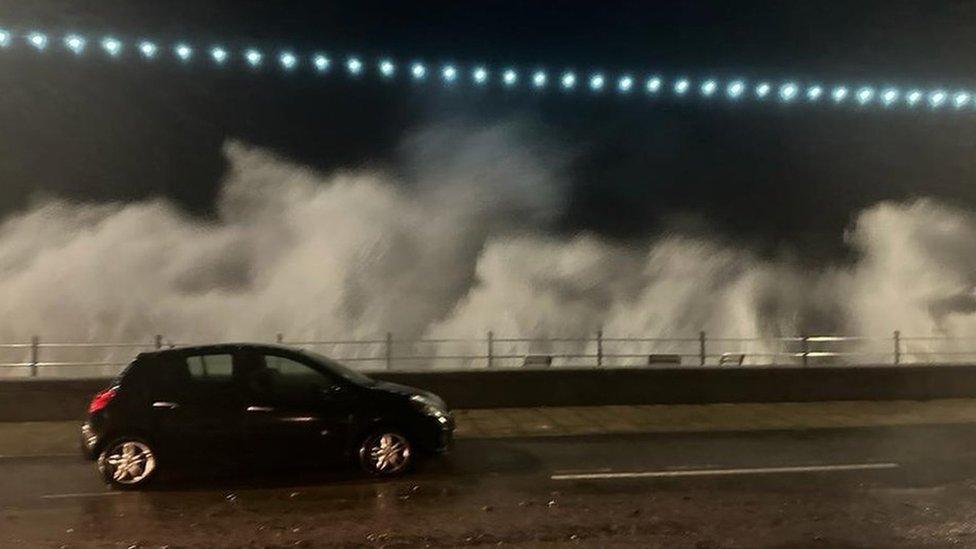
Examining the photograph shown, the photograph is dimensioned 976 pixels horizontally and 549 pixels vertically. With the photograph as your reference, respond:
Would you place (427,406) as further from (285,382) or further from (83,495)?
(83,495)

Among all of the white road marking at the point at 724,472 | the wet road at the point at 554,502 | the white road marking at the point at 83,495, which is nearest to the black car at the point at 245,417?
the white road marking at the point at 83,495

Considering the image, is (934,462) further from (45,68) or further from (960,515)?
(45,68)

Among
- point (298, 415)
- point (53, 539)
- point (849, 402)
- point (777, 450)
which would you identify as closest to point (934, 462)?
point (777, 450)

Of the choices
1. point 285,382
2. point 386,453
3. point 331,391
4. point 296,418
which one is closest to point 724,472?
point 386,453

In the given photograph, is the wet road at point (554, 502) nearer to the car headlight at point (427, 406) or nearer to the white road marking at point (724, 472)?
the white road marking at point (724, 472)

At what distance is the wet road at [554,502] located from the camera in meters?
6.51

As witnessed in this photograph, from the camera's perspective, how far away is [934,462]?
30.6 ft

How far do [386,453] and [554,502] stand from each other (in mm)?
1991

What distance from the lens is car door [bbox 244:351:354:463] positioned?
8547 mm

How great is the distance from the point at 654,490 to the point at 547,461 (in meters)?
1.80

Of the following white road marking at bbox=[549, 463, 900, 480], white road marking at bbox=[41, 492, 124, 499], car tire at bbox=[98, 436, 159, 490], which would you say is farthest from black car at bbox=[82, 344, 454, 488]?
white road marking at bbox=[549, 463, 900, 480]

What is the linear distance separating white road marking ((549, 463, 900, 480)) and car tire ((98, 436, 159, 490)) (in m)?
4.07

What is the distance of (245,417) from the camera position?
855cm

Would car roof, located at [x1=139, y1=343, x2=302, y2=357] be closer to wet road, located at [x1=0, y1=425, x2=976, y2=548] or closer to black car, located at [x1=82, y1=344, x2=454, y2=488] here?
black car, located at [x1=82, y1=344, x2=454, y2=488]
